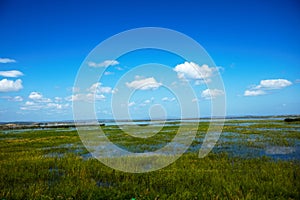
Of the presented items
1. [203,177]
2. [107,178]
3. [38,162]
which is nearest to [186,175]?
[203,177]

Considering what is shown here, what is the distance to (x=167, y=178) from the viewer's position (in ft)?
26.6

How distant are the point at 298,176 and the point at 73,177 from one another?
766cm

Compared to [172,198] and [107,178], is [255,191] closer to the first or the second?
[172,198]

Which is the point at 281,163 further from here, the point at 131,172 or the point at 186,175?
the point at 131,172

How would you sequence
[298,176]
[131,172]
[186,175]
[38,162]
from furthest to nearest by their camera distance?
[38,162], [131,172], [186,175], [298,176]

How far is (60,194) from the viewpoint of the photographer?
6.89 m

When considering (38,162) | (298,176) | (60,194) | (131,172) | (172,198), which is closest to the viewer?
(172,198)

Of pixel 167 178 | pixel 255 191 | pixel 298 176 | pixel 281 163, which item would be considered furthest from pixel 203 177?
pixel 281 163

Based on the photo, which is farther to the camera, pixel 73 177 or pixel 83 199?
pixel 73 177

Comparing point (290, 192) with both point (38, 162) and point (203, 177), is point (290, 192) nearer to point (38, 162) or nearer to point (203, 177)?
point (203, 177)

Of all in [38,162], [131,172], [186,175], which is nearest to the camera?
[186,175]

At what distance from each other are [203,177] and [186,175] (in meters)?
0.60

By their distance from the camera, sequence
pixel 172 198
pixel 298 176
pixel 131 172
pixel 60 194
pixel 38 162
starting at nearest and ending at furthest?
1. pixel 172 198
2. pixel 60 194
3. pixel 298 176
4. pixel 131 172
5. pixel 38 162

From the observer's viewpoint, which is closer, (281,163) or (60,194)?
(60,194)
